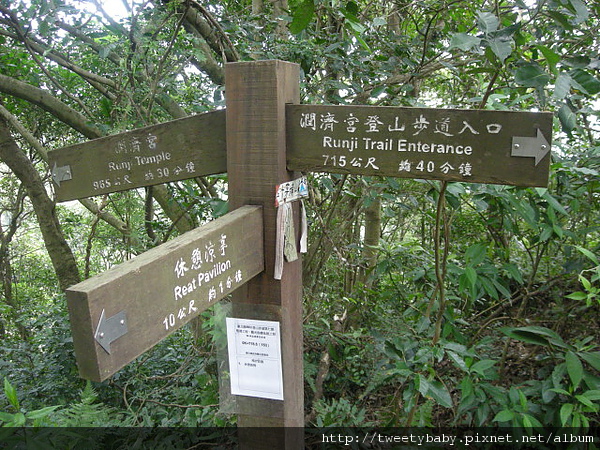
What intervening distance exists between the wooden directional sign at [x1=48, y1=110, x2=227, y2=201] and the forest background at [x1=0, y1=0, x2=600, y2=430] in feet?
1.43

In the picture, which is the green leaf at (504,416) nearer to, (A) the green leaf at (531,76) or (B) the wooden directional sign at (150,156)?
(A) the green leaf at (531,76)

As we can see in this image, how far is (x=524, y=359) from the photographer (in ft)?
8.27

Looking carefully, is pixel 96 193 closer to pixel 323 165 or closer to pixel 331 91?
pixel 323 165

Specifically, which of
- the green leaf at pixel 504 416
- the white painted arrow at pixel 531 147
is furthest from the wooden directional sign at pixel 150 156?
the green leaf at pixel 504 416

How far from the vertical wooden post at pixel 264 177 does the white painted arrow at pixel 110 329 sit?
617 mm

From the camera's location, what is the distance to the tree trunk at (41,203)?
4516 millimetres

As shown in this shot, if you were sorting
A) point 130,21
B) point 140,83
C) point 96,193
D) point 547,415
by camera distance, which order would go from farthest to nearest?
point 140,83
point 130,21
point 547,415
point 96,193

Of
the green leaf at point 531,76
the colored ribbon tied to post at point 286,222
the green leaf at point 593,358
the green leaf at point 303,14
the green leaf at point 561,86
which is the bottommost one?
the green leaf at point 593,358

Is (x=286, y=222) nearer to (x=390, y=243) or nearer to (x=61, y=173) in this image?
(x=61, y=173)

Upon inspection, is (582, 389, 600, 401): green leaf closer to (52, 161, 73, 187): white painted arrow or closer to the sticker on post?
the sticker on post

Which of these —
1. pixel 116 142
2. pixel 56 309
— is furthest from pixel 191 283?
pixel 56 309

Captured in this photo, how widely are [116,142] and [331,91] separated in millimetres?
1438

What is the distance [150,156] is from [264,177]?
404 mm

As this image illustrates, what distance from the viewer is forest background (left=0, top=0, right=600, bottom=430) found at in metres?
1.92
